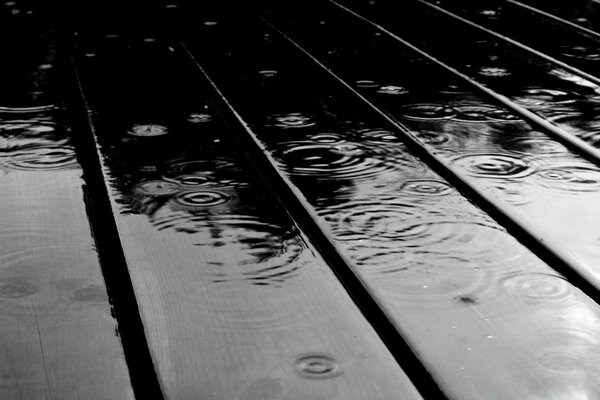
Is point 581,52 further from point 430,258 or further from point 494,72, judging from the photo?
point 430,258

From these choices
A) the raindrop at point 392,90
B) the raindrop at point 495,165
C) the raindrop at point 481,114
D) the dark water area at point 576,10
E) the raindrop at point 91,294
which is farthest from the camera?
the dark water area at point 576,10

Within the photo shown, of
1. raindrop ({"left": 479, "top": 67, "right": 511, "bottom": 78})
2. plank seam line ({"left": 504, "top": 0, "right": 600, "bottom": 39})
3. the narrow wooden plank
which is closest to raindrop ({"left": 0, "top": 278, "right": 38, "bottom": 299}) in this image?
the narrow wooden plank

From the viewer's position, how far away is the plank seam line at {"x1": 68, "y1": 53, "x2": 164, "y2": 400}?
2.26 feet

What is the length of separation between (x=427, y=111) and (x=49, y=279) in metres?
0.74

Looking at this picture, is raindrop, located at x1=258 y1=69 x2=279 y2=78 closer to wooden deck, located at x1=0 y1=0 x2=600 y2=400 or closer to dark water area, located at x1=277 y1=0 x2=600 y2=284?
wooden deck, located at x1=0 y1=0 x2=600 y2=400

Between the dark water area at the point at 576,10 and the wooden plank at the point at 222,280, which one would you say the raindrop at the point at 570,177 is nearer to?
the wooden plank at the point at 222,280

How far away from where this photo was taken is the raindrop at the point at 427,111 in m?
1.38

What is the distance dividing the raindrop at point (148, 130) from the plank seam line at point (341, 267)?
108 millimetres

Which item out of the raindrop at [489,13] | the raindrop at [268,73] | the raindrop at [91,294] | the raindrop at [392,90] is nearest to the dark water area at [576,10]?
the raindrop at [489,13]

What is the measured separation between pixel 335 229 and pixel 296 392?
Answer: 31cm

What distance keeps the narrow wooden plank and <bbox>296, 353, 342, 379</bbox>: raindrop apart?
13 cm

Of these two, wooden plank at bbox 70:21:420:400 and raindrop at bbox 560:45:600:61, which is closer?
wooden plank at bbox 70:21:420:400

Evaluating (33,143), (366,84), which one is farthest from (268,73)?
(33,143)

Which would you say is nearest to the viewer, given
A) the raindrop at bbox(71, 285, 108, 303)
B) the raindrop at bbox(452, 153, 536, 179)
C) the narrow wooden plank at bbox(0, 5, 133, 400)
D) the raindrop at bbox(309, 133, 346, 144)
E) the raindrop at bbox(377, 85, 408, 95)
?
the narrow wooden plank at bbox(0, 5, 133, 400)
